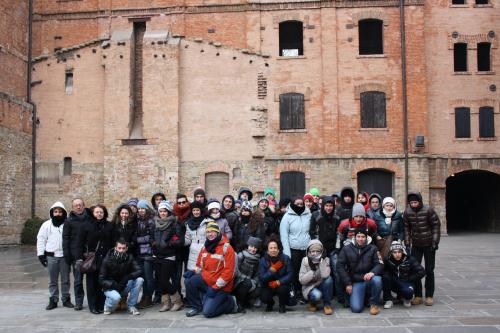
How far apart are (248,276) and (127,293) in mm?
2099

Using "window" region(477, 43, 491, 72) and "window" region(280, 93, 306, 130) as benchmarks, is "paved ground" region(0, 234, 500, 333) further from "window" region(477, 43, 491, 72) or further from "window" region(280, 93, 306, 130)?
"window" region(477, 43, 491, 72)

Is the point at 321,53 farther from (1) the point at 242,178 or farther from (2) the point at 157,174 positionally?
(2) the point at 157,174

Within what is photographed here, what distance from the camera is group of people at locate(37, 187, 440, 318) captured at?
902 cm

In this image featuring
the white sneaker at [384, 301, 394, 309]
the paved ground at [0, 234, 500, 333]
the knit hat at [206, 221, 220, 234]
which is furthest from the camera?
the white sneaker at [384, 301, 394, 309]

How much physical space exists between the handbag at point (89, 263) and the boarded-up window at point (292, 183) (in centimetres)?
1494

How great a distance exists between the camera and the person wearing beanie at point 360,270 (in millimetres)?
8953

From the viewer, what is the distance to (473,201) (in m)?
29.2

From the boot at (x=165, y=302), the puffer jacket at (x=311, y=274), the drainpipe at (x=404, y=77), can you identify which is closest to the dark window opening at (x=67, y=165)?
the drainpipe at (x=404, y=77)

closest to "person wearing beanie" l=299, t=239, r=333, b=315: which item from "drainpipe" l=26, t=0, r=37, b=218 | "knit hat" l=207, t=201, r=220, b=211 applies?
"knit hat" l=207, t=201, r=220, b=211

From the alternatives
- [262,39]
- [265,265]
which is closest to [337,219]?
[265,265]

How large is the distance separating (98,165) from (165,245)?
53.3 ft

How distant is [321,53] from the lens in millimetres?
24031

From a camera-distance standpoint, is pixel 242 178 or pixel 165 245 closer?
pixel 165 245

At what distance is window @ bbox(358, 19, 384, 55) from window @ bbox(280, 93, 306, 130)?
3769 mm
